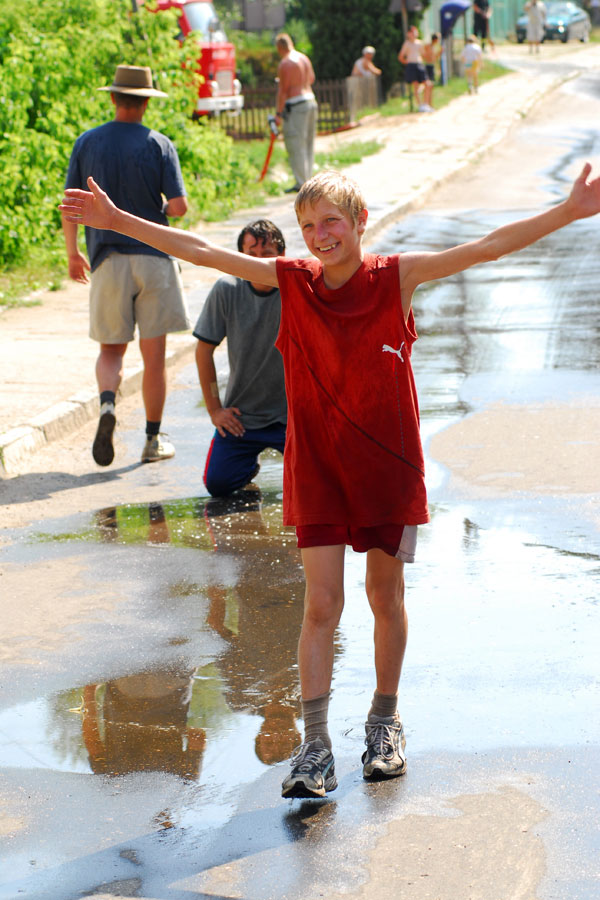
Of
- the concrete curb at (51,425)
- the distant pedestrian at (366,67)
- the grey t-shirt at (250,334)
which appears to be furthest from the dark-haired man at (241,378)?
the distant pedestrian at (366,67)

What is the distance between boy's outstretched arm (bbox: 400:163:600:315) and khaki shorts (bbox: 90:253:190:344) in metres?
3.79

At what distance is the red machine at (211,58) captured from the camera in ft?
80.2

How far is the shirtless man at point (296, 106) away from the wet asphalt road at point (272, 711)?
1169 cm

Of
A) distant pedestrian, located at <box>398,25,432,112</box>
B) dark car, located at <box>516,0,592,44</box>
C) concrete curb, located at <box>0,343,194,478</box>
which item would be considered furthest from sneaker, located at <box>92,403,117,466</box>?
dark car, located at <box>516,0,592,44</box>

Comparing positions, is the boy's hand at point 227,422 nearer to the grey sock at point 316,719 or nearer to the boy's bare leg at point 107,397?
the boy's bare leg at point 107,397

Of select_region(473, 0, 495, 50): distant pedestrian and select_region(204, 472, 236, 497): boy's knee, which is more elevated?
select_region(473, 0, 495, 50): distant pedestrian

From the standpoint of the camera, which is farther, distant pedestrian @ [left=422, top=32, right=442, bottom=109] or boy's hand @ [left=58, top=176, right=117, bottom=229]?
distant pedestrian @ [left=422, top=32, right=442, bottom=109]

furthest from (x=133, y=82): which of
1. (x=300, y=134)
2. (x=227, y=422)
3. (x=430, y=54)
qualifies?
(x=430, y=54)

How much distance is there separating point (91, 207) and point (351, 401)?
99 centimetres

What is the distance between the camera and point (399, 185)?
19953 millimetres

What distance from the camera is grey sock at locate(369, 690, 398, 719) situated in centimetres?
391

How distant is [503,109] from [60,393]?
25.5 m

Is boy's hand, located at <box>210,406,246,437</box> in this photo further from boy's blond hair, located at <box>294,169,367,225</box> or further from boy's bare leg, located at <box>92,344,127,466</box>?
boy's blond hair, located at <box>294,169,367,225</box>

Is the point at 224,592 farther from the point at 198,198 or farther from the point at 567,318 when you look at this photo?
the point at 198,198
